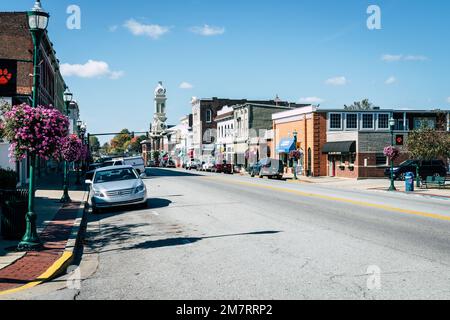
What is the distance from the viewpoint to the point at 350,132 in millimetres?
45531

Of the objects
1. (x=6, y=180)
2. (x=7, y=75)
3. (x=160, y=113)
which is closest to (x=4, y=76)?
(x=7, y=75)

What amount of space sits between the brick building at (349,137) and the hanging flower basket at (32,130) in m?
36.6

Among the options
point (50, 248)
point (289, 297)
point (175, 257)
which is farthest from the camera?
point (50, 248)

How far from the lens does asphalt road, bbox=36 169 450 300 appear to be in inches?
278

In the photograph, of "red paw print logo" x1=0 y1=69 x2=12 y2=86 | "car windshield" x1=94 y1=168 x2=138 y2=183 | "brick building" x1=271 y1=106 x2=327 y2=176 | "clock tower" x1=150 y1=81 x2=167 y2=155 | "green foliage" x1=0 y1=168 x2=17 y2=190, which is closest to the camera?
"green foliage" x1=0 y1=168 x2=17 y2=190

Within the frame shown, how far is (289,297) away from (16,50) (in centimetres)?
4187

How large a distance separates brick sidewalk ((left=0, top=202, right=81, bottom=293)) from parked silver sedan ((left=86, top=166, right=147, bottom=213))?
340cm

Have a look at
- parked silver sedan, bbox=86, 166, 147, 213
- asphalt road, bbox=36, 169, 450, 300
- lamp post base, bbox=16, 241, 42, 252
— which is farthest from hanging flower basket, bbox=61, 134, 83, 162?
lamp post base, bbox=16, 241, 42, 252

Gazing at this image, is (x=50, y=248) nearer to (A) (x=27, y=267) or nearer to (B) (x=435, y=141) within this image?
(A) (x=27, y=267)

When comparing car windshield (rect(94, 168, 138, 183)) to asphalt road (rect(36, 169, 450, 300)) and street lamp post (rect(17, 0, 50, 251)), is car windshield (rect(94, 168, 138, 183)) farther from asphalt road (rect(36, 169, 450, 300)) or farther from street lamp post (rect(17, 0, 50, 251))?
street lamp post (rect(17, 0, 50, 251))

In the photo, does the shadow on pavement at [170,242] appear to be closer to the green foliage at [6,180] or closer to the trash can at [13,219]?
the trash can at [13,219]


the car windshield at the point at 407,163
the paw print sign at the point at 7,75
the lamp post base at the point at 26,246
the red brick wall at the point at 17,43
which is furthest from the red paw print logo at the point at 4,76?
the car windshield at the point at 407,163

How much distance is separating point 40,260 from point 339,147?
39214mm
